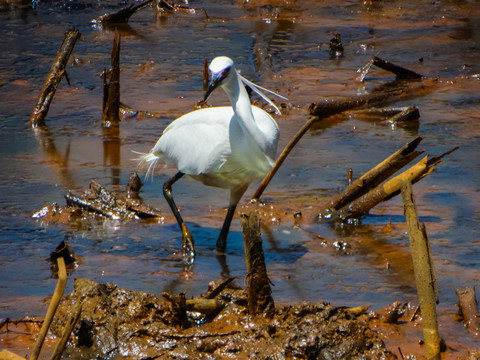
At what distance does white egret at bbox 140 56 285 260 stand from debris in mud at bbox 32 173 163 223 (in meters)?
0.37

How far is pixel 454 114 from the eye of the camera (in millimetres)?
9836

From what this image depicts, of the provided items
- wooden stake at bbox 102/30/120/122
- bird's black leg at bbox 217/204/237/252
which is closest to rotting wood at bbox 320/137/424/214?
bird's black leg at bbox 217/204/237/252

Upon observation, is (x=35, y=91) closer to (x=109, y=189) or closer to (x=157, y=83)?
(x=157, y=83)

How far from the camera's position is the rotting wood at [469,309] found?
4465mm

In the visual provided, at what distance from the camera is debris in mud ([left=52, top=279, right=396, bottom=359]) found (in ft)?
13.2

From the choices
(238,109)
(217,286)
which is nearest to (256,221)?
(217,286)

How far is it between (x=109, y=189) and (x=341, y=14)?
9.81 meters

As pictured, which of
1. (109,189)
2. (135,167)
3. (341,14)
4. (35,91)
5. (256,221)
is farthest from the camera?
(341,14)

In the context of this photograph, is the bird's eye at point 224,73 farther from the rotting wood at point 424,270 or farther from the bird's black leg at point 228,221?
the rotting wood at point 424,270

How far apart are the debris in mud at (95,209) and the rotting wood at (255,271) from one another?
8.50 feet

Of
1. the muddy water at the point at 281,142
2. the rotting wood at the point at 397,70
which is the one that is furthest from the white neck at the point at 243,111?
the rotting wood at the point at 397,70

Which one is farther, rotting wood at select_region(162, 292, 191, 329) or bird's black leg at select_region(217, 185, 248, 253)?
bird's black leg at select_region(217, 185, 248, 253)

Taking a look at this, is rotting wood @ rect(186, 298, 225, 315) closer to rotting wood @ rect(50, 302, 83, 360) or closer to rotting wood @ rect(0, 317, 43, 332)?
rotting wood @ rect(0, 317, 43, 332)

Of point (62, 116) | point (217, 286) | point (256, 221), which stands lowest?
point (62, 116)
